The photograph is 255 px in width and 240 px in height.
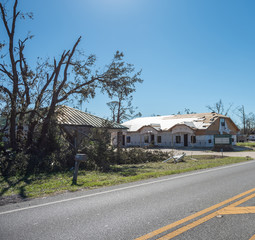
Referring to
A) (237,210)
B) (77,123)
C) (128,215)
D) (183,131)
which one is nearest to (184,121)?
(183,131)

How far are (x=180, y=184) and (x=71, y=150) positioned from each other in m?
7.27

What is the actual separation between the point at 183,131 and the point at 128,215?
3770 centimetres

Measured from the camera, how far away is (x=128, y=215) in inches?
201

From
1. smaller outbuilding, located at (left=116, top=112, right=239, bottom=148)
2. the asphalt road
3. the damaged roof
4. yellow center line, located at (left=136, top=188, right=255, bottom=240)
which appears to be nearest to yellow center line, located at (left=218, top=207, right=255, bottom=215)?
the asphalt road

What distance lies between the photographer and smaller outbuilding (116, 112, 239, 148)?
4075 cm

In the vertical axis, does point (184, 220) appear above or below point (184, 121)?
below

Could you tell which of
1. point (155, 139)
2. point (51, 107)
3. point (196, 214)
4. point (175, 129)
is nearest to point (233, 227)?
point (196, 214)

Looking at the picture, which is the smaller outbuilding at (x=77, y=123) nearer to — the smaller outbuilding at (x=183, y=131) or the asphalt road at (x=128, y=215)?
the asphalt road at (x=128, y=215)

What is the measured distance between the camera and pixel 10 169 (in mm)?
10992

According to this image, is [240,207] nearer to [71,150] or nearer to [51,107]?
[71,150]

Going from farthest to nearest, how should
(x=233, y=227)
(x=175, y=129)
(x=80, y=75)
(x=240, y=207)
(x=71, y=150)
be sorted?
1. (x=175, y=129)
2. (x=80, y=75)
3. (x=71, y=150)
4. (x=240, y=207)
5. (x=233, y=227)

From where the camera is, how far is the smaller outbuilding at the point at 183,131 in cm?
4075

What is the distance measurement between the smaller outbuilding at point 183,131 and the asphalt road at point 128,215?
108ft

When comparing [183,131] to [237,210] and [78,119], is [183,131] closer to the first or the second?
[78,119]
